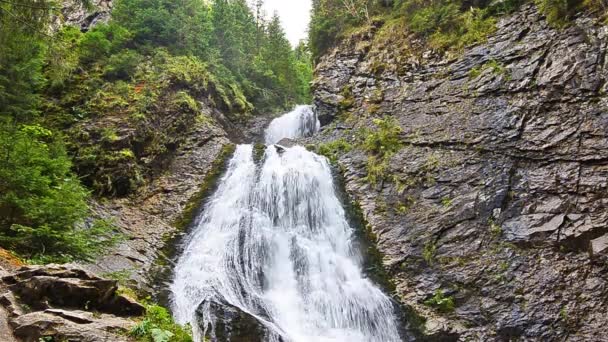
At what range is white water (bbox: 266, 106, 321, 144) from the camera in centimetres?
1973

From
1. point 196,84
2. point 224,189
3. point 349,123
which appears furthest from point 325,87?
point 224,189

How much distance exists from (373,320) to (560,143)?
6.44m

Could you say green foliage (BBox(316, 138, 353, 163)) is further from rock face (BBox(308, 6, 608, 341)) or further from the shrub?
the shrub

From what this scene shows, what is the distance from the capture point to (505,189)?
424 inches

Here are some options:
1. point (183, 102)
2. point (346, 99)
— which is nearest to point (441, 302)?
point (346, 99)

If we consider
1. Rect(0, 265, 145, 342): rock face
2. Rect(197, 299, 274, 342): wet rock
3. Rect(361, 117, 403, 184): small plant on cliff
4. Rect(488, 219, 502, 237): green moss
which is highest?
Rect(361, 117, 403, 184): small plant on cliff

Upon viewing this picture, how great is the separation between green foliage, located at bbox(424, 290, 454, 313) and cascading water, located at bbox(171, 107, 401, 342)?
0.96m

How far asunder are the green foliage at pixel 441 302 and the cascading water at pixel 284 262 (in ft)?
3.15

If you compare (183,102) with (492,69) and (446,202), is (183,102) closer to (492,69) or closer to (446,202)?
(446,202)

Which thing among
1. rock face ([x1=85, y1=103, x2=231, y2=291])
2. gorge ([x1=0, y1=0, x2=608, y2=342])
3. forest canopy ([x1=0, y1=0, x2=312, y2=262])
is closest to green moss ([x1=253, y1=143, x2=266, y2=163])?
gorge ([x1=0, y1=0, x2=608, y2=342])

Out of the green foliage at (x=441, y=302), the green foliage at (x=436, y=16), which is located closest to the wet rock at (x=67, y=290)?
the green foliage at (x=441, y=302)

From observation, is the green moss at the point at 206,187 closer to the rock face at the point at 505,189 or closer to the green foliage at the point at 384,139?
the rock face at the point at 505,189

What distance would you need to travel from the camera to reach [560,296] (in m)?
8.97

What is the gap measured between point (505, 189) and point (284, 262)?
600cm
